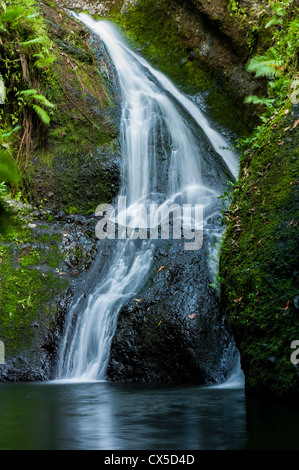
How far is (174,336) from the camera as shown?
5.54 meters

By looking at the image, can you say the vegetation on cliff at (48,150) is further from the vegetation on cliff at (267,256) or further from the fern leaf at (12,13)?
the vegetation on cliff at (267,256)

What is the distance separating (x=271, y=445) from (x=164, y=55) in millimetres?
13216

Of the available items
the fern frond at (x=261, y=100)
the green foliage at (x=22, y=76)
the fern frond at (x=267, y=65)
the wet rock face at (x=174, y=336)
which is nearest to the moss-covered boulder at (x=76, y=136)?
the green foliage at (x=22, y=76)

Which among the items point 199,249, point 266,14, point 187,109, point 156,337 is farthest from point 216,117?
point 156,337

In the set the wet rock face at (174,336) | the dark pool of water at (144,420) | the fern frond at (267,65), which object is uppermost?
the fern frond at (267,65)

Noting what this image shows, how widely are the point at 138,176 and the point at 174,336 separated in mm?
4774

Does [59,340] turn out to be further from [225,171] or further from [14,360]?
[225,171]

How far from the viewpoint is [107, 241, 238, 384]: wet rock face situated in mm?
5375

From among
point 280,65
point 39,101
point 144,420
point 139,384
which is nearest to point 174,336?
point 139,384

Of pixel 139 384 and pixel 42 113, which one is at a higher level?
pixel 42 113

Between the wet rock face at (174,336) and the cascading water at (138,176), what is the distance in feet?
0.81

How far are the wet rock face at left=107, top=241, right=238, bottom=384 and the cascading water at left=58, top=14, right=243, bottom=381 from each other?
248mm

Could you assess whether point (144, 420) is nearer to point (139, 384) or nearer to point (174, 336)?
point (139, 384)

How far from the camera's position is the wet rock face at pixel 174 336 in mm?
5375
